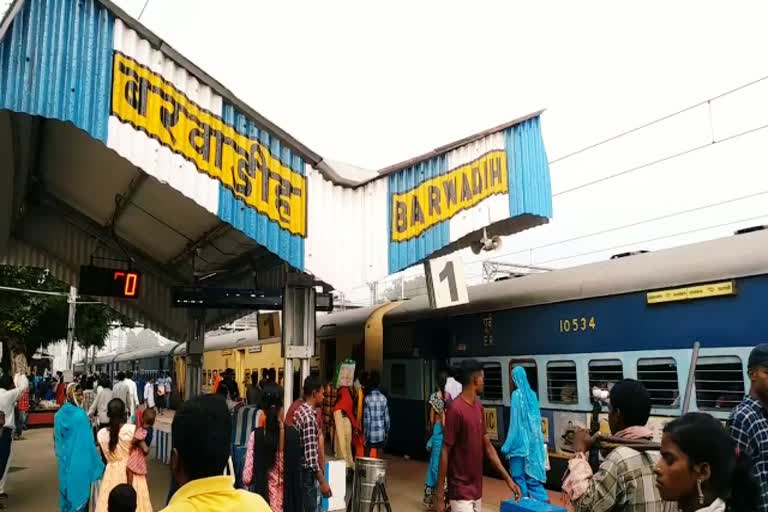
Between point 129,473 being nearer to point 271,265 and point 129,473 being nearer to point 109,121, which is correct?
point 109,121

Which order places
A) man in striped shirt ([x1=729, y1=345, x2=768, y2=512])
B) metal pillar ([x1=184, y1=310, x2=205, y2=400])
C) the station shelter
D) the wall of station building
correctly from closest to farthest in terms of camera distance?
man in striped shirt ([x1=729, y1=345, x2=768, y2=512]) < the wall of station building < the station shelter < metal pillar ([x1=184, y1=310, x2=205, y2=400])

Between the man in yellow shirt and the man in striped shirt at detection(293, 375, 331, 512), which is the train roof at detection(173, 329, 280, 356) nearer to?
the man in striped shirt at detection(293, 375, 331, 512)

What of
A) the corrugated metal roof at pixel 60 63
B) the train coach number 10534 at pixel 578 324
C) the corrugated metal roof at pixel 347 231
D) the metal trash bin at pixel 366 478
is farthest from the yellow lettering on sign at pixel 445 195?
the corrugated metal roof at pixel 60 63

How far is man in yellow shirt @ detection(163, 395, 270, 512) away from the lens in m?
1.98

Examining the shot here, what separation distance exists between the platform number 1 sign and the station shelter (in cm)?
26

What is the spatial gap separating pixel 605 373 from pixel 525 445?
1.56 metres

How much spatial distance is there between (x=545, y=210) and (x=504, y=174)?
764 mm

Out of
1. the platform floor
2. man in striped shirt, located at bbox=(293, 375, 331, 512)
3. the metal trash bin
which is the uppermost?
man in striped shirt, located at bbox=(293, 375, 331, 512)

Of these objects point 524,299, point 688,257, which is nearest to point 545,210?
point 524,299

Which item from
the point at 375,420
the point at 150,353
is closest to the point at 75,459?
the point at 375,420

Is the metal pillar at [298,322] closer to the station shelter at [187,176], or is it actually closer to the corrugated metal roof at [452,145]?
the station shelter at [187,176]

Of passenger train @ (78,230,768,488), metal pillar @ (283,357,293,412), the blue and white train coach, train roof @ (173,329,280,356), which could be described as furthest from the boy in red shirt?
train roof @ (173,329,280,356)

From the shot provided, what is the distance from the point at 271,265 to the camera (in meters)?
12.3

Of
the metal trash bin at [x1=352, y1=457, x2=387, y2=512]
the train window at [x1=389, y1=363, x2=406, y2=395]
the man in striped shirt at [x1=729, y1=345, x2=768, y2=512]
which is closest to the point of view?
the man in striped shirt at [x1=729, y1=345, x2=768, y2=512]
